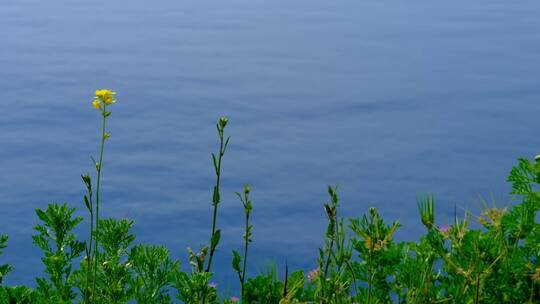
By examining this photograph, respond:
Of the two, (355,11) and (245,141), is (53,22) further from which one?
(245,141)

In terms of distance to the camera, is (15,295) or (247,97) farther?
(247,97)

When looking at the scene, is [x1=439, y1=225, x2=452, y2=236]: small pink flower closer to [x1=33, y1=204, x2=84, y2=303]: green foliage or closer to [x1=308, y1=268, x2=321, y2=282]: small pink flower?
[x1=308, y1=268, x2=321, y2=282]: small pink flower

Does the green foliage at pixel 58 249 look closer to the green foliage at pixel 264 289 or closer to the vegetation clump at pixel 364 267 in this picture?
the vegetation clump at pixel 364 267

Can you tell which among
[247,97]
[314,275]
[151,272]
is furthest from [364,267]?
[247,97]

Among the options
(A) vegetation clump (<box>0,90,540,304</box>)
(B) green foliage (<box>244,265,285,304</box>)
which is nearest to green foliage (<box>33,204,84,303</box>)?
(A) vegetation clump (<box>0,90,540,304</box>)

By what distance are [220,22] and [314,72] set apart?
9.85 ft

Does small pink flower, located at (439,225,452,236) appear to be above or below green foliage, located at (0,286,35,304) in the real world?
above

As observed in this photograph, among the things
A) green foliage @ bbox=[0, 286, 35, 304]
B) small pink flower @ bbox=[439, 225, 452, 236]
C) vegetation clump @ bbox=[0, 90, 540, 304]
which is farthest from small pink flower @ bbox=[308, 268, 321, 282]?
→ green foliage @ bbox=[0, 286, 35, 304]

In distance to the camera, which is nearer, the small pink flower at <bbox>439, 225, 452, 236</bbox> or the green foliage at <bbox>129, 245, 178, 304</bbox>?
the small pink flower at <bbox>439, 225, 452, 236</bbox>

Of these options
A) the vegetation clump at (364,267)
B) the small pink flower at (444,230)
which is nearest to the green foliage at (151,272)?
the vegetation clump at (364,267)

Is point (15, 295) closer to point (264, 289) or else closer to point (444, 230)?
point (264, 289)

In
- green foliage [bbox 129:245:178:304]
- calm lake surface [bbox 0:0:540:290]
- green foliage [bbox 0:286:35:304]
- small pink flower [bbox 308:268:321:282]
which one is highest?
calm lake surface [bbox 0:0:540:290]

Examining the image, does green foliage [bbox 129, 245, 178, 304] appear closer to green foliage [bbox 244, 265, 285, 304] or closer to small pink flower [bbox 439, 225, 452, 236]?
green foliage [bbox 244, 265, 285, 304]

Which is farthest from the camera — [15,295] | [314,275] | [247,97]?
[247,97]
